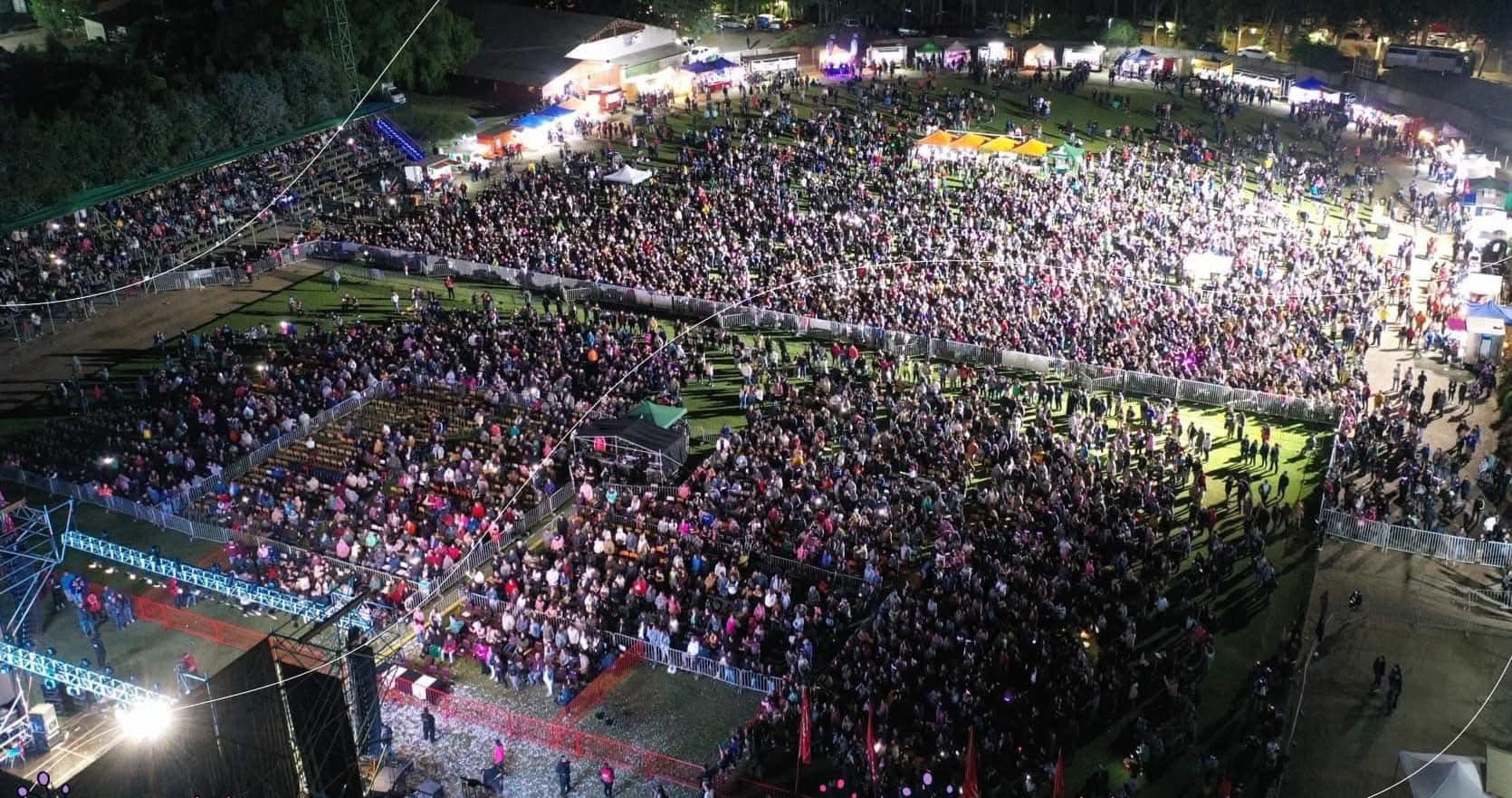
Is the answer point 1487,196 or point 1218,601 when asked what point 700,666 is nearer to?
point 1218,601

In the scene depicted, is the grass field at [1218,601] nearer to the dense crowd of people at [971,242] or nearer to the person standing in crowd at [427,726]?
the person standing in crowd at [427,726]

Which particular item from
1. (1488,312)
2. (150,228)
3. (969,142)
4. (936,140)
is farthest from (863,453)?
(150,228)

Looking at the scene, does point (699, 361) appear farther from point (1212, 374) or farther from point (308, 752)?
point (308, 752)

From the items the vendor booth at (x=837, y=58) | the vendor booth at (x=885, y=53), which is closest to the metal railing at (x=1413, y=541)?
the vendor booth at (x=837, y=58)

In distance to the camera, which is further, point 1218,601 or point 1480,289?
point 1480,289

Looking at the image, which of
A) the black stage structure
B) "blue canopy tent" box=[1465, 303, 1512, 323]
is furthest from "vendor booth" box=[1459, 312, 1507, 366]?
the black stage structure

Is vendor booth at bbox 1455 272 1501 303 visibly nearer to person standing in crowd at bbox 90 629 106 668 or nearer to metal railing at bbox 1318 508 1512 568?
metal railing at bbox 1318 508 1512 568
